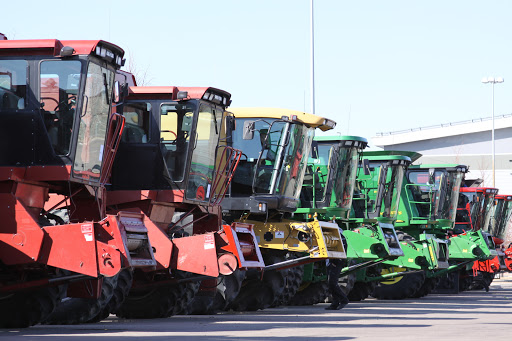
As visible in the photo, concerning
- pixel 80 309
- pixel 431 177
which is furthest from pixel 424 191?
pixel 80 309

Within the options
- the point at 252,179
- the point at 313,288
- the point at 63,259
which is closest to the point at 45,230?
the point at 63,259

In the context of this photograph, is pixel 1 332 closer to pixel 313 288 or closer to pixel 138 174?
pixel 138 174

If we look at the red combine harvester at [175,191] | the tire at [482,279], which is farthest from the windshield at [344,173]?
the tire at [482,279]

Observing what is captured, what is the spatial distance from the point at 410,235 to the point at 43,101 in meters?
18.3

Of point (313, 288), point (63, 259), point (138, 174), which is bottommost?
point (313, 288)

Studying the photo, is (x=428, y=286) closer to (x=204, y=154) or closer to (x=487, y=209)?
(x=487, y=209)

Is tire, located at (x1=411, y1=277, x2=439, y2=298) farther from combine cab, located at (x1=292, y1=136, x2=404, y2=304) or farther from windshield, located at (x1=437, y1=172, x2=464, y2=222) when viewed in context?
combine cab, located at (x1=292, y1=136, x2=404, y2=304)

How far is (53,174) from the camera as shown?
1330cm

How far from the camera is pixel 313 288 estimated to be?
2436 cm

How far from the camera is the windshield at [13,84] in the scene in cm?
1346

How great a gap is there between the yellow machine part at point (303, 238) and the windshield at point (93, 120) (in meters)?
7.25

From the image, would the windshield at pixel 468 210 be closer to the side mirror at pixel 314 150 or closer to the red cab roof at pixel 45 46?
the side mirror at pixel 314 150

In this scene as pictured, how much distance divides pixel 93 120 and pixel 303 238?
7.76 metres

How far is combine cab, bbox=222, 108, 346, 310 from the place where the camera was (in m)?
20.6
